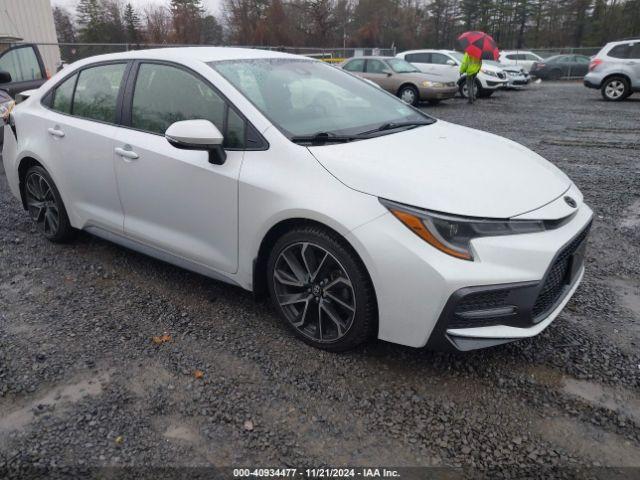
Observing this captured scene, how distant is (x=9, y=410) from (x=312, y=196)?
1779 mm

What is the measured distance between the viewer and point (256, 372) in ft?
9.08

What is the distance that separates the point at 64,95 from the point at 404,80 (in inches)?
486

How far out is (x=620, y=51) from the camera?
1520cm

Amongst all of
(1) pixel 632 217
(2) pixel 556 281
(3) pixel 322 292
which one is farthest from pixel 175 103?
(1) pixel 632 217

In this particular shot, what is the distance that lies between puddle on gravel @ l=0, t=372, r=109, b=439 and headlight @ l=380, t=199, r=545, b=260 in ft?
5.78

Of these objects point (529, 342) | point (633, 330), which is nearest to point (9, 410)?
point (529, 342)

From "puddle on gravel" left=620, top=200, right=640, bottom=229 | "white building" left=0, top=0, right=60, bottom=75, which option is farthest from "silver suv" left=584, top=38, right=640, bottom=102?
"white building" left=0, top=0, right=60, bottom=75

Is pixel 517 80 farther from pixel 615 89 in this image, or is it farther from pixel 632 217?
pixel 632 217

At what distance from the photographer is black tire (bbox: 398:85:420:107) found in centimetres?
1502

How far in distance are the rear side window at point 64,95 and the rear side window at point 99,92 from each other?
8cm

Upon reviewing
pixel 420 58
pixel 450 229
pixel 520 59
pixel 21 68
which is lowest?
pixel 520 59

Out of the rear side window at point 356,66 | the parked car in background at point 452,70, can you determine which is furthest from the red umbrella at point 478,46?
the rear side window at point 356,66

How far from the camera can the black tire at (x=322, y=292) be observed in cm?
261

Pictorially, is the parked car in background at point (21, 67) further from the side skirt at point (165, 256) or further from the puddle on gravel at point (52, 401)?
the puddle on gravel at point (52, 401)
